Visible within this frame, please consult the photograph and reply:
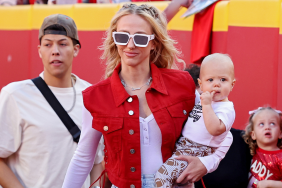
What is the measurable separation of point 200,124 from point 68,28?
140 cm

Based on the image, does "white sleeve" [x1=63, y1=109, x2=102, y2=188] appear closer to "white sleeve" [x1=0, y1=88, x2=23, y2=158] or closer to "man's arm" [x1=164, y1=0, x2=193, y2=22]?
"white sleeve" [x1=0, y1=88, x2=23, y2=158]

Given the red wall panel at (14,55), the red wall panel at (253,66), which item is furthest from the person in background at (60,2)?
the red wall panel at (253,66)

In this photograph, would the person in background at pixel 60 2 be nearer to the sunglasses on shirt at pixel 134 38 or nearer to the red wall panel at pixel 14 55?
the red wall panel at pixel 14 55

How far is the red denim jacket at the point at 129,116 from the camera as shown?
5.50ft

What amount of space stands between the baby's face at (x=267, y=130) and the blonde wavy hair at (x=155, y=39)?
1.07 metres

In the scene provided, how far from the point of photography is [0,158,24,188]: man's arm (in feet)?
7.69

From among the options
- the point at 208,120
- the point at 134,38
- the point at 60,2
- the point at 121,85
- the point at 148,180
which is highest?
the point at 60,2

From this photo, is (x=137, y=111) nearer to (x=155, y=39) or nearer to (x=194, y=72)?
(x=155, y=39)

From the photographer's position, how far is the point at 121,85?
178 cm

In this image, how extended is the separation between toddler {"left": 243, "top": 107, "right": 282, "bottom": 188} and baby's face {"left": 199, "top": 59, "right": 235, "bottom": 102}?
3.48ft

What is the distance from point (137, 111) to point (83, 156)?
1.26ft

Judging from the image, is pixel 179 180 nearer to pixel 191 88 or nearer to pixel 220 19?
pixel 191 88

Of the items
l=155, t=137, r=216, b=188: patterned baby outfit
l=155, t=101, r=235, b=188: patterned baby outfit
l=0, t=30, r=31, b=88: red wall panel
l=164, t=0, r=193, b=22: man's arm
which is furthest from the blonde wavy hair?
l=0, t=30, r=31, b=88: red wall panel

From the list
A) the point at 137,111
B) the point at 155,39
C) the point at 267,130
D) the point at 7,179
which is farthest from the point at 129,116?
the point at 267,130
